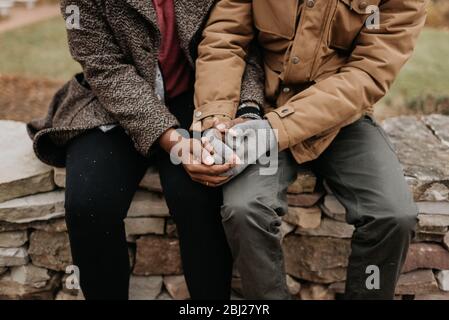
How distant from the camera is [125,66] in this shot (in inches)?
90.1

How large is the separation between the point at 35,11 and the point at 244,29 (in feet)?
16.9

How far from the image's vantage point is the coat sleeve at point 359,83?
2156mm

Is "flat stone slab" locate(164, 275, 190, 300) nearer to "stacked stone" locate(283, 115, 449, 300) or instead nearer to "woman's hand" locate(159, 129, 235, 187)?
"stacked stone" locate(283, 115, 449, 300)

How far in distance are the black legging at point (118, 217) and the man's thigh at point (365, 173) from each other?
1.56ft

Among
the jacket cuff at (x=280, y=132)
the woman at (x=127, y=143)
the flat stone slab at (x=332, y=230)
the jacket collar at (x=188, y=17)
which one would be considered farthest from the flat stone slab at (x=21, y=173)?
the flat stone slab at (x=332, y=230)

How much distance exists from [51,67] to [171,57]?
2.81m

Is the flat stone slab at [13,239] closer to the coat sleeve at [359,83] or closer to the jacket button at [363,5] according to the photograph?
the coat sleeve at [359,83]

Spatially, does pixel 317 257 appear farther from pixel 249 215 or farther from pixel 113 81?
pixel 113 81

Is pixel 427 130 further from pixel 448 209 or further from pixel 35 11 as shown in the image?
pixel 35 11

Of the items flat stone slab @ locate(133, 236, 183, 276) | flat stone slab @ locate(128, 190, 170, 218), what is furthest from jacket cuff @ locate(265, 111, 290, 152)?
flat stone slab @ locate(133, 236, 183, 276)

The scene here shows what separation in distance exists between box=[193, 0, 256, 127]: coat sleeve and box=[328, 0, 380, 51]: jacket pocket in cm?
36

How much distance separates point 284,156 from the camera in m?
2.29

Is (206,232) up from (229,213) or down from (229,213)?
down
